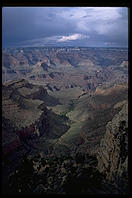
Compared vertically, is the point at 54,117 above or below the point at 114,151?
above

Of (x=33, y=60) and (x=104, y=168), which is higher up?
(x=33, y=60)

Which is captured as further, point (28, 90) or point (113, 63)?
point (113, 63)

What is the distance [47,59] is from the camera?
161125mm

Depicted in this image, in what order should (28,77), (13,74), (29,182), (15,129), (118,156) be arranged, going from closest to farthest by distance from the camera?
(29,182) < (118,156) < (15,129) < (28,77) < (13,74)

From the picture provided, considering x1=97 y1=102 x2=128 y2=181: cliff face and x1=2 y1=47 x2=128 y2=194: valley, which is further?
x1=2 y1=47 x2=128 y2=194: valley

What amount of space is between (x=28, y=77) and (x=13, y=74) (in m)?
17.1

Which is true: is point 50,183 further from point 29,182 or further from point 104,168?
point 104,168

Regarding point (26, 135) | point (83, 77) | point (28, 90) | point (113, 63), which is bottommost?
point (26, 135)

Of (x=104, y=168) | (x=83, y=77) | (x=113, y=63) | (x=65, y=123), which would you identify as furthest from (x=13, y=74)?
(x=104, y=168)

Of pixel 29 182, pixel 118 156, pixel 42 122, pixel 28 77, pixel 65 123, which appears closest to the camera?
pixel 29 182

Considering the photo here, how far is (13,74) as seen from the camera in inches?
4801

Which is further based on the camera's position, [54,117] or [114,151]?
[54,117]

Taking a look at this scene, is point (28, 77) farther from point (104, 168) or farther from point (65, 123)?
point (104, 168)

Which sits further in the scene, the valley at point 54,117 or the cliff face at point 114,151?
the valley at point 54,117
